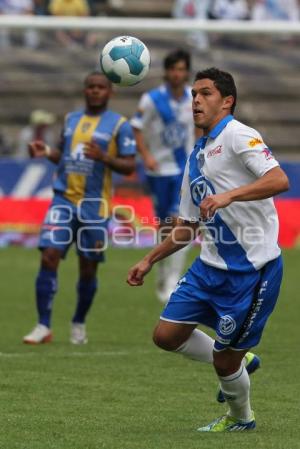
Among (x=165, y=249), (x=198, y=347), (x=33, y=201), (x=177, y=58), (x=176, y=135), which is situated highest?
(x=177, y=58)

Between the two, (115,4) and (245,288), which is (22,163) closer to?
(115,4)

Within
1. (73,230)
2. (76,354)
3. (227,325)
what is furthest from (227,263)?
(73,230)

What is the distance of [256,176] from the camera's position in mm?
7086

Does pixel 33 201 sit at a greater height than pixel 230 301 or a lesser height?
lesser

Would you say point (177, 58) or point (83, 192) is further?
point (177, 58)

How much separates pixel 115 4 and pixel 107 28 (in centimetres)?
595

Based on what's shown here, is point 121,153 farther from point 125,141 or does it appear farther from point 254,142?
point 254,142

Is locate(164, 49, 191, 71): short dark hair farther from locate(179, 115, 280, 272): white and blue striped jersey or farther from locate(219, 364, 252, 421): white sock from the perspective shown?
Result: locate(219, 364, 252, 421): white sock

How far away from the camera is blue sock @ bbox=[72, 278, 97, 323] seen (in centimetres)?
1135

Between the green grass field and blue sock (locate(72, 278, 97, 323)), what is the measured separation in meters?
0.28

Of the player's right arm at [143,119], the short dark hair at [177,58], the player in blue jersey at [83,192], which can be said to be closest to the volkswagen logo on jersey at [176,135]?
the player's right arm at [143,119]

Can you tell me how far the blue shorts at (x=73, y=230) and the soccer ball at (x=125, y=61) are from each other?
2.02 m

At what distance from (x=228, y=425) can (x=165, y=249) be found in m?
1.12

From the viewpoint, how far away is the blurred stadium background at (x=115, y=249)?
7.63 m
